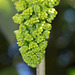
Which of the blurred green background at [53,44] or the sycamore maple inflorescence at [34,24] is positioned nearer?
the sycamore maple inflorescence at [34,24]

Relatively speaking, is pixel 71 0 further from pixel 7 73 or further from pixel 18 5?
pixel 7 73

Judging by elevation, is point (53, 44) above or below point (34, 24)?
below

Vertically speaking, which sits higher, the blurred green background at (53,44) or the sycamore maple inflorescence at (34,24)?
the sycamore maple inflorescence at (34,24)

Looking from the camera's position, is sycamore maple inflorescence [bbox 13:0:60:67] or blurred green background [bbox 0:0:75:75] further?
blurred green background [bbox 0:0:75:75]

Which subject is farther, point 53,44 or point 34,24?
point 53,44
